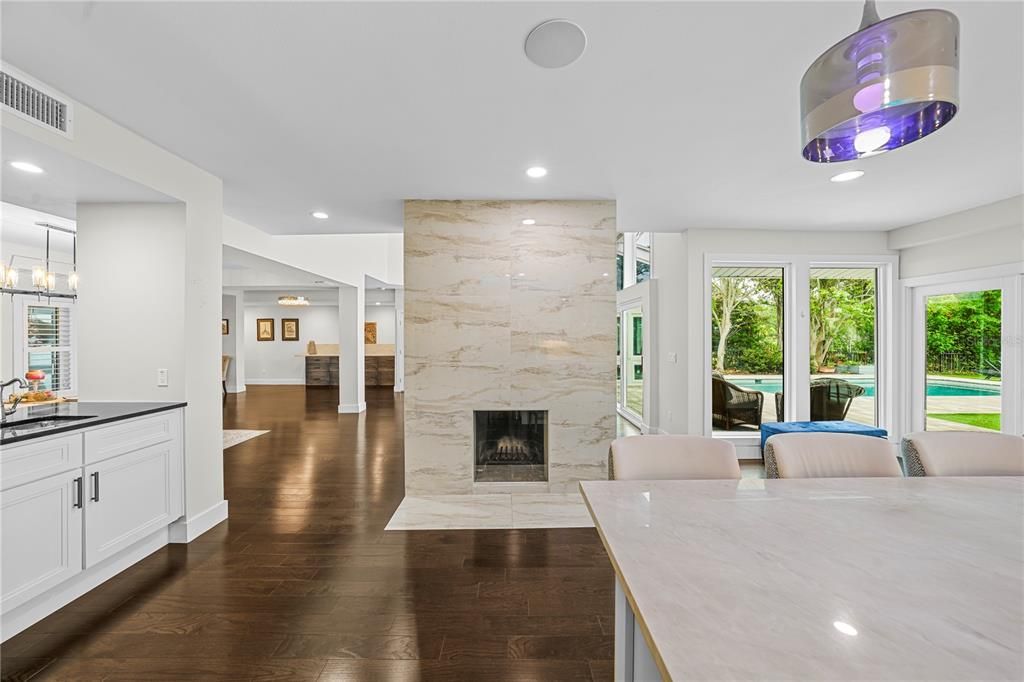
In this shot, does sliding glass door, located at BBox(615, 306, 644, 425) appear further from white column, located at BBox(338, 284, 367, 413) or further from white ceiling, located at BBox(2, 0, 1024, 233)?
white column, located at BBox(338, 284, 367, 413)

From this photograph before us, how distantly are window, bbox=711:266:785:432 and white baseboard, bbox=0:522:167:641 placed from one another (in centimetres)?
519

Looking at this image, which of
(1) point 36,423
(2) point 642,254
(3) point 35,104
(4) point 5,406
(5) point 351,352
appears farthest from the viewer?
(5) point 351,352

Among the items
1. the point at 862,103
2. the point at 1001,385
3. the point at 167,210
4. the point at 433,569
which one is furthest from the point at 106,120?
the point at 1001,385

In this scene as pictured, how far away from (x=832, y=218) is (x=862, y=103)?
4388 millimetres

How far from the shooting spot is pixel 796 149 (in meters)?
3.00

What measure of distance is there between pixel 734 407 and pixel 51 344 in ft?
29.3

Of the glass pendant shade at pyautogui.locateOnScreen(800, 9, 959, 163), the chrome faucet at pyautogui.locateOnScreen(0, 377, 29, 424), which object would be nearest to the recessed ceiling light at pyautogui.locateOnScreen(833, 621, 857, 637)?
the glass pendant shade at pyautogui.locateOnScreen(800, 9, 959, 163)

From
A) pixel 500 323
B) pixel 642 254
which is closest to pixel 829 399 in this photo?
pixel 642 254

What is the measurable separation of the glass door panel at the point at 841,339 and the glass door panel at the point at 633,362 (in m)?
2.20

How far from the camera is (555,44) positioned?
1938mm

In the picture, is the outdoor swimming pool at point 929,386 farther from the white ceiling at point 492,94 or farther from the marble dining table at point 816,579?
the marble dining table at point 816,579

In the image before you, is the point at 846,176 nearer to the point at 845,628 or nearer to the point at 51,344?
the point at 845,628

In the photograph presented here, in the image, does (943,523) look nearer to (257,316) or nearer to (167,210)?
(167,210)

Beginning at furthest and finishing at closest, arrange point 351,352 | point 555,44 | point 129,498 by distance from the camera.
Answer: point 351,352
point 129,498
point 555,44
